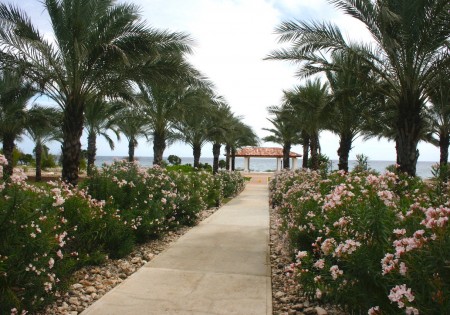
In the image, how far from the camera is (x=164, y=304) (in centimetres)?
390

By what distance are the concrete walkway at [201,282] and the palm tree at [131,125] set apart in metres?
12.1

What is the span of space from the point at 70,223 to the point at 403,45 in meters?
8.30

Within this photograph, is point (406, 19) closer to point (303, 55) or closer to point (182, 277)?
point (303, 55)

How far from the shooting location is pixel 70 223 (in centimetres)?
475

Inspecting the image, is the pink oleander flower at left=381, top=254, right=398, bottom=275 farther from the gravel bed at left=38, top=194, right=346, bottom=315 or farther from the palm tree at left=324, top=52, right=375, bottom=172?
the palm tree at left=324, top=52, right=375, bottom=172

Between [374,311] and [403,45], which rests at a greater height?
[403,45]

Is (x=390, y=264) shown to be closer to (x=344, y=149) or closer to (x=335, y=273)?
(x=335, y=273)

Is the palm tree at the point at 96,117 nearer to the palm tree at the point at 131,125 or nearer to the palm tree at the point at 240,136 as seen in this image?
the palm tree at the point at 131,125

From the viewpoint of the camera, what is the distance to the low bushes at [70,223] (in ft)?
10.8

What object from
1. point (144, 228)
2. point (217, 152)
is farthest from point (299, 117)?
point (144, 228)

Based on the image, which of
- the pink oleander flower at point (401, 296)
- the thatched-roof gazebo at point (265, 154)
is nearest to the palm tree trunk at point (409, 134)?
the pink oleander flower at point (401, 296)

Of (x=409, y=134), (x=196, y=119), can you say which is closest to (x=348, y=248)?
(x=409, y=134)

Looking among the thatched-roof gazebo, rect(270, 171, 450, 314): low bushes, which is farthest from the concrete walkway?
the thatched-roof gazebo

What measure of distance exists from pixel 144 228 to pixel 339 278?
410 cm
